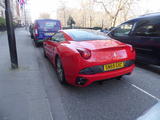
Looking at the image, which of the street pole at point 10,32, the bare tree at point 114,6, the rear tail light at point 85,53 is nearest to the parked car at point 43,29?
the street pole at point 10,32

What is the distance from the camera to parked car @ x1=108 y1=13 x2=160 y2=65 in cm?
396

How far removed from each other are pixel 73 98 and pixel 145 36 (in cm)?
297

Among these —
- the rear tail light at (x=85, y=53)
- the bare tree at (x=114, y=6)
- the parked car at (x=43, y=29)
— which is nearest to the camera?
the rear tail light at (x=85, y=53)

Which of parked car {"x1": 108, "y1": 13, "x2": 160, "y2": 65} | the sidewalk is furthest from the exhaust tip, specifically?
parked car {"x1": 108, "y1": 13, "x2": 160, "y2": 65}

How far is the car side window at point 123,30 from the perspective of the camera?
4.96 m

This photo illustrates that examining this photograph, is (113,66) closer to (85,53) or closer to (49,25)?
(85,53)

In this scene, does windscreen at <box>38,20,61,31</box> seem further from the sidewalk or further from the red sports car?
the red sports car

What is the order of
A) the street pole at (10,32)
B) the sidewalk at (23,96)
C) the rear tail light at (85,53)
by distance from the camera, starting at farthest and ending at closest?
1. the street pole at (10,32)
2. the rear tail light at (85,53)
3. the sidewalk at (23,96)

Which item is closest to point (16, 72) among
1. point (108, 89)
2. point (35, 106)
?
point (35, 106)

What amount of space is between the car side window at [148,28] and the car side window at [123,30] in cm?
36

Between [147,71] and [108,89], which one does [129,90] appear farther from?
[147,71]

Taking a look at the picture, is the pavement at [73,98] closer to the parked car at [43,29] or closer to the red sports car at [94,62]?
the red sports car at [94,62]

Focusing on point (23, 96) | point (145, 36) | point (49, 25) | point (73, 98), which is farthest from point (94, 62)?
point (49, 25)

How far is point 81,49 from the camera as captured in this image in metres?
2.77
